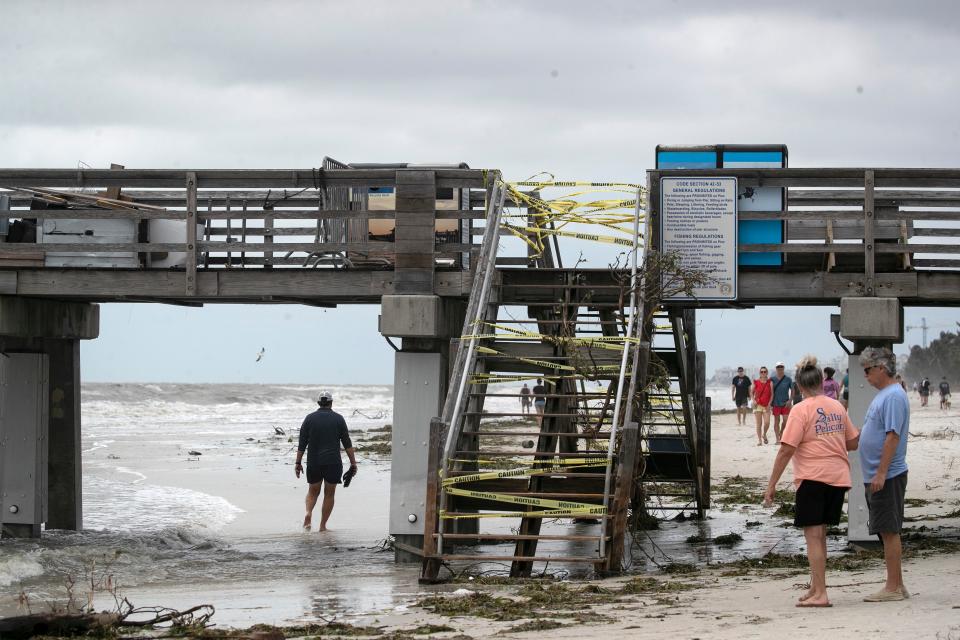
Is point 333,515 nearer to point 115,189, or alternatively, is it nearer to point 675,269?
point 115,189

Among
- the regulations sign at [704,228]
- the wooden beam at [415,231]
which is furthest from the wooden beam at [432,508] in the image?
the regulations sign at [704,228]

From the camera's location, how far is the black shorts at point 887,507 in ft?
26.4

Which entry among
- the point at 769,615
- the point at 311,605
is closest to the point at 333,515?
the point at 311,605

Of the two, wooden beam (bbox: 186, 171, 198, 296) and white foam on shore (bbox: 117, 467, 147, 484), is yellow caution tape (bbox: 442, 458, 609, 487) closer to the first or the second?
wooden beam (bbox: 186, 171, 198, 296)

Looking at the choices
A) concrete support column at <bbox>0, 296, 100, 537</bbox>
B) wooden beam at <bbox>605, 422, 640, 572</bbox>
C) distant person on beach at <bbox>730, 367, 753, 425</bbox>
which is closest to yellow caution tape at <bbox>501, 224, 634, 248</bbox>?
wooden beam at <bbox>605, 422, 640, 572</bbox>

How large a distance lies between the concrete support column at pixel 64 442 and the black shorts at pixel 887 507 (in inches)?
406

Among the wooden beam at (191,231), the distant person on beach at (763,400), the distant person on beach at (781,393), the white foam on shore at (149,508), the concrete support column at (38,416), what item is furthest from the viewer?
the distant person on beach at (763,400)

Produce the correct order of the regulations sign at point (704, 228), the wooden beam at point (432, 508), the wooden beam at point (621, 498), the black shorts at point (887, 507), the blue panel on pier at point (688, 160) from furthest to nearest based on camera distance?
1. the blue panel on pier at point (688, 160)
2. the regulations sign at point (704, 228)
3. the wooden beam at point (432, 508)
4. the wooden beam at point (621, 498)
5. the black shorts at point (887, 507)

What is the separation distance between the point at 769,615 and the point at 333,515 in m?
10.3

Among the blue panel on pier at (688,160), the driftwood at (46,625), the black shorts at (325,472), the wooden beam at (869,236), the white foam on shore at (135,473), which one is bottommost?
the white foam on shore at (135,473)

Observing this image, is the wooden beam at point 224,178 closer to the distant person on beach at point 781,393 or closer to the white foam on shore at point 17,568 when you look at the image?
the white foam on shore at point 17,568

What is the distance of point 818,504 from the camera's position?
7973 mm

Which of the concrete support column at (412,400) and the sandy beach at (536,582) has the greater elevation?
the concrete support column at (412,400)

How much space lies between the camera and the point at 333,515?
17.2m
